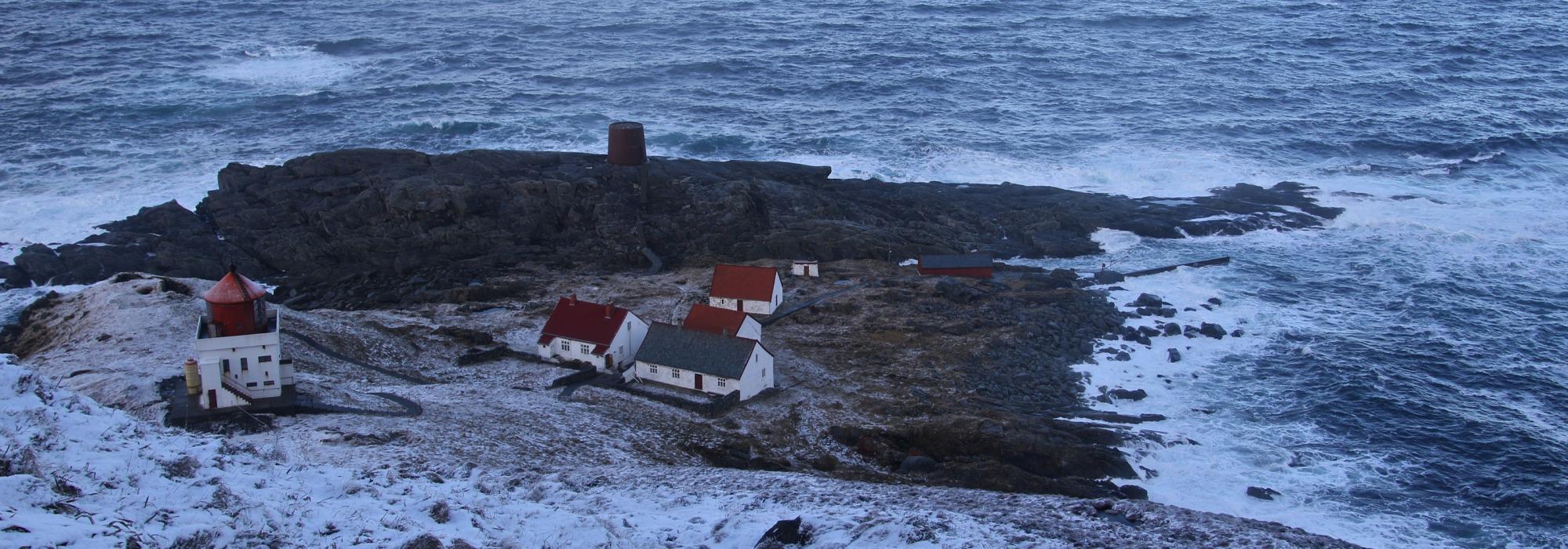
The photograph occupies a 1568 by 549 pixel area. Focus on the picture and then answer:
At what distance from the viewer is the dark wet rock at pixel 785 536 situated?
23.2 meters

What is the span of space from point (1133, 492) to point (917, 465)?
611 centimetres

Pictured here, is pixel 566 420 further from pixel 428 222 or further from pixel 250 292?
pixel 428 222

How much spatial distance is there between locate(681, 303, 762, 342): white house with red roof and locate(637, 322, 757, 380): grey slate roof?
116cm

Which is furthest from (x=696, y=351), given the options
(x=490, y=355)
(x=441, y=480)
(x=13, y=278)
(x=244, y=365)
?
(x=13, y=278)

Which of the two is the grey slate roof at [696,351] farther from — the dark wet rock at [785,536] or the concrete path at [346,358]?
the dark wet rock at [785,536]

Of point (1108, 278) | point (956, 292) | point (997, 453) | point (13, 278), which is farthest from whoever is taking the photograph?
point (1108, 278)

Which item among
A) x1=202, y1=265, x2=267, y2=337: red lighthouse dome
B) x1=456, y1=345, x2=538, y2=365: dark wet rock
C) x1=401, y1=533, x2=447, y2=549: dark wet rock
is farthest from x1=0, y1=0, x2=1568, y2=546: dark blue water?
x1=202, y1=265, x2=267, y2=337: red lighthouse dome

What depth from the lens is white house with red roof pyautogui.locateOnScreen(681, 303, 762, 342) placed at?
1539 inches

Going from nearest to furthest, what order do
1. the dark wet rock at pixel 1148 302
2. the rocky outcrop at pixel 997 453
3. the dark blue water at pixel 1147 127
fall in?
the rocky outcrop at pixel 997 453, the dark blue water at pixel 1147 127, the dark wet rock at pixel 1148 302

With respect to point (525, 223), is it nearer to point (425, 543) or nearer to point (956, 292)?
point (956, 292)

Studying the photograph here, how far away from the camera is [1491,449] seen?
119 feet

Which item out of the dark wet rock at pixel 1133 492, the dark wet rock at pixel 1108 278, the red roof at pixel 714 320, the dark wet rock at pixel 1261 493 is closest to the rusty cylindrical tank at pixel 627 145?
the red roof at pixel 714 320

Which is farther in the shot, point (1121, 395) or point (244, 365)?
point (1121, 395)

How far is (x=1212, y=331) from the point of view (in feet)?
147
